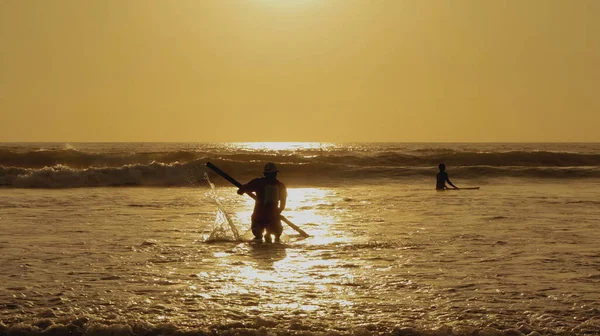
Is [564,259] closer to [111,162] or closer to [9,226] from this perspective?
[9,226]

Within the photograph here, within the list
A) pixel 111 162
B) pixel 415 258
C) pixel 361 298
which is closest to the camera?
pixel 361 298

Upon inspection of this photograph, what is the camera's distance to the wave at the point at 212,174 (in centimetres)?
3209

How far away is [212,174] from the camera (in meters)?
35.2

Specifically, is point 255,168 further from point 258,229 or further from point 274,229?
point 274,229

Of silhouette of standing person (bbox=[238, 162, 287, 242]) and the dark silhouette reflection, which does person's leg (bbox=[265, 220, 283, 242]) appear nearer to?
silhouette of standing person (bbox=[238, 162, 287, 242])

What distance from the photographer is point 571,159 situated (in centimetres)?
4875

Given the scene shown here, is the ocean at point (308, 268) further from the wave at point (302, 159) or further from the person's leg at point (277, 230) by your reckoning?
the wave at point (302, 159)

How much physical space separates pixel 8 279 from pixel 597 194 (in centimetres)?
2002

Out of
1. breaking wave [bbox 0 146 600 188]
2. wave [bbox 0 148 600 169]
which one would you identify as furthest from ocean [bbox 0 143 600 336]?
wave [bbox 0 148 600 169]

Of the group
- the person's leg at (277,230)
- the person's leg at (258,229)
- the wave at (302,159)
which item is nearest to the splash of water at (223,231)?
the person's leg at (258,229)

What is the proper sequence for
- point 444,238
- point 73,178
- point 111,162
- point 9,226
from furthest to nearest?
point 111,162
point 73,178
point 9,226
point 444,238

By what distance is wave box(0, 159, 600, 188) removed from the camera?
3209 cm

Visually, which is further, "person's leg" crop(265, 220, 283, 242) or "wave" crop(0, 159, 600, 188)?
"wave" crop(0, 159, 600, 188)

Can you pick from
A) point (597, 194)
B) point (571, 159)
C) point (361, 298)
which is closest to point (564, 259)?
point (361, 298)
